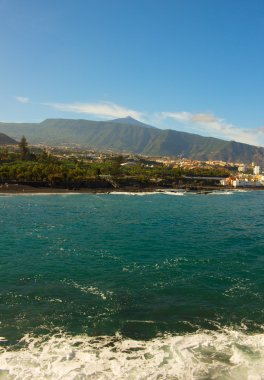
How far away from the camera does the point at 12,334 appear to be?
1844 centimetres

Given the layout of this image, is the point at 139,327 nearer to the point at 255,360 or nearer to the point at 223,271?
the point at 255,360

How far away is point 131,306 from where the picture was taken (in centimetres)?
2200

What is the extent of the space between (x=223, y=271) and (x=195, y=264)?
9.16 feet

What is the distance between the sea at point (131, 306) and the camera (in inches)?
638

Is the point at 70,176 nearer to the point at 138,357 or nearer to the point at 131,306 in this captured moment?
the point at 131,306

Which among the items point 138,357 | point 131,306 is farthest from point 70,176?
point 138,357

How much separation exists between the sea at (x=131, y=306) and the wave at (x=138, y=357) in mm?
49

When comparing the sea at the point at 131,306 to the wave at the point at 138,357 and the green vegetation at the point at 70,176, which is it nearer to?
the wave at the point at 138,357

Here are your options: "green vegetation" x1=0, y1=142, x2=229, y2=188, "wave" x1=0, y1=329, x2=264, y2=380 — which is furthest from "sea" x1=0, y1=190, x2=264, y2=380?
"green vegetation" x1=0, y1=142, x2=229, y2=188

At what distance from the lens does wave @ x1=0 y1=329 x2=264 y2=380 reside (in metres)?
15.4

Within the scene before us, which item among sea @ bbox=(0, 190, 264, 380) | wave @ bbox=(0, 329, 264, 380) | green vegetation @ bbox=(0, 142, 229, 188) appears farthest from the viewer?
green vegetation @ bbox=(0, 142, 229, 188)

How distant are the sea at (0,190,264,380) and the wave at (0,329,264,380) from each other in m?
0.05

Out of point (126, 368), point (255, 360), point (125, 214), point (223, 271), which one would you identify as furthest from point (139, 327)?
point (125, 214)

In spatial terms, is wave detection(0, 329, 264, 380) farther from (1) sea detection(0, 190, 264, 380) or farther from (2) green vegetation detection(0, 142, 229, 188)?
(2) green vegetation detection(0, 142, 229, 188)
